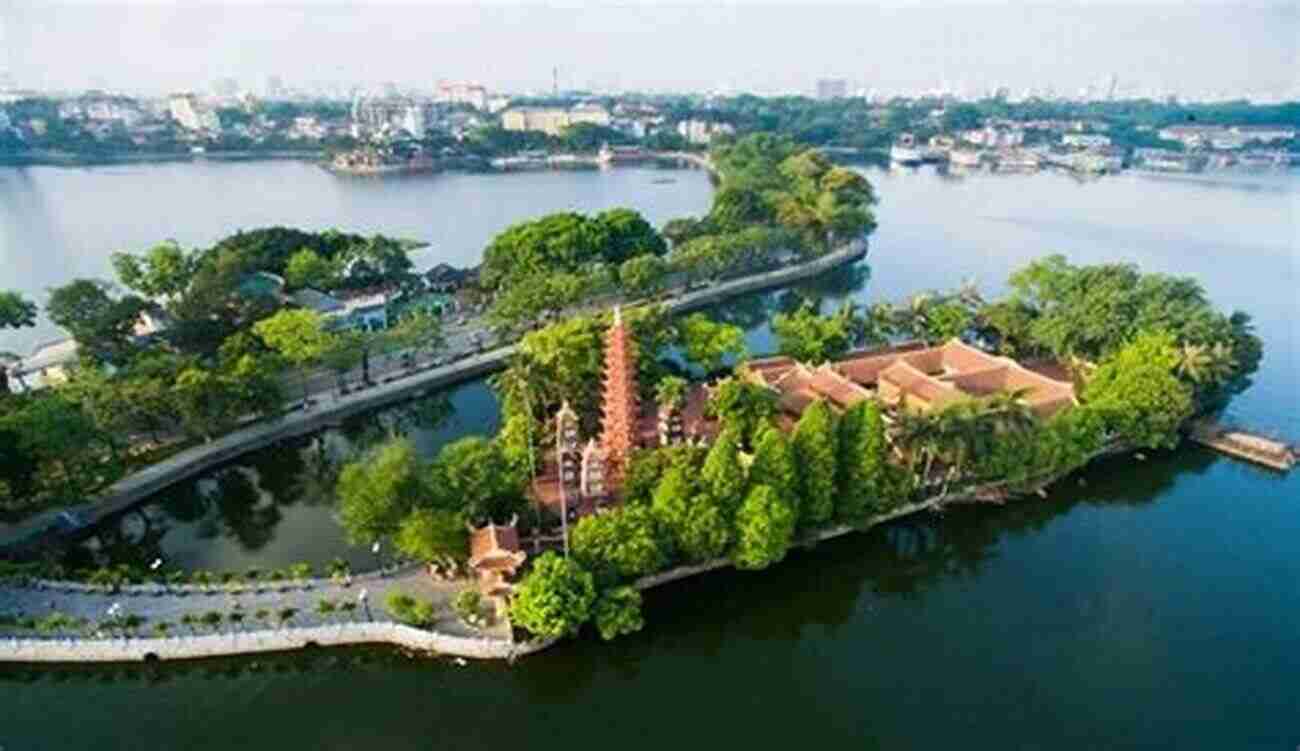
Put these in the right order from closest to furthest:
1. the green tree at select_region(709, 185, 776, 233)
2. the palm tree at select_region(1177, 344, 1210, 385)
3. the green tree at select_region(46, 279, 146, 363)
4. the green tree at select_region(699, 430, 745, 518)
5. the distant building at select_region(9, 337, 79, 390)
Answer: the green tree at select_region(699, 430, 745, 518), the palm tree at select_region(1177, 344, 1210, 385), the distant building at select_region(9, 337, 79, 390), the green tree at select_region(46, 279, 146, 363), the green tree at select_region(709, 185, 776, 233)

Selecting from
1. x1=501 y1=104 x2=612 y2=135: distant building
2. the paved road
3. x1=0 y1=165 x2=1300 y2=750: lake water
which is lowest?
x1=0 y1=165 x2=1300 y2=750: lake water

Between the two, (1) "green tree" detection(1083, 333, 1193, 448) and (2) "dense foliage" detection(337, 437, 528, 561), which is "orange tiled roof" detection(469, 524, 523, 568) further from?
(1) "green tree" detection(1083, 333, 1193, 448)

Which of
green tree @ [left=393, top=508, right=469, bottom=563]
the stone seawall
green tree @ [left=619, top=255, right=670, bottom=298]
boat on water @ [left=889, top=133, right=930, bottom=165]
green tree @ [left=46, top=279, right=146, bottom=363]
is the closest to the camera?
the stone seawall

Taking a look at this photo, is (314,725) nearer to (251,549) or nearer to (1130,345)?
(251,549)

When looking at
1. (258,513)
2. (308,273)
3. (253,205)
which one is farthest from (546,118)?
(258,513)

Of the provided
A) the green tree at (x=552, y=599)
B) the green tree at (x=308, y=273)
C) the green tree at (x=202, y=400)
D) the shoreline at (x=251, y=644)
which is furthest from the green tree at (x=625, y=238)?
the shoreline at (x=251, y=644)

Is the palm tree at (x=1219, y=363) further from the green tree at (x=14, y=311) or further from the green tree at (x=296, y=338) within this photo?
the green tree at (x=14, y=311)

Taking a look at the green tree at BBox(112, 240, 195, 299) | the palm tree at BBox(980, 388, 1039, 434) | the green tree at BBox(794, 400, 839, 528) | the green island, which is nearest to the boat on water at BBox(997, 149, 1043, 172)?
the green island
